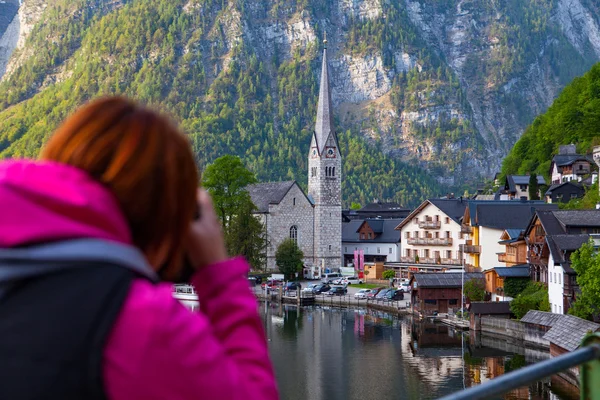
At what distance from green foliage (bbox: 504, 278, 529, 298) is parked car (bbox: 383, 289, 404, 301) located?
1355 cm

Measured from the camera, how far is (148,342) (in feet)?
4.72

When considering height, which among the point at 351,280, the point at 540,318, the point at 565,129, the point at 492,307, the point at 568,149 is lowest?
the point at 540,318

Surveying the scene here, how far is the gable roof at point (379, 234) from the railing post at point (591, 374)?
7846 centimetres

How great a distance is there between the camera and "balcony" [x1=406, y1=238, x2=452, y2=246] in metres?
69.8

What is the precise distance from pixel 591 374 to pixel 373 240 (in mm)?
80588

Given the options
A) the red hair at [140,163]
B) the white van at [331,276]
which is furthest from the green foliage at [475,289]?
the red hair at [140,163]

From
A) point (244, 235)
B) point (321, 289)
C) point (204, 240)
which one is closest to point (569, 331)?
point (204, 240)

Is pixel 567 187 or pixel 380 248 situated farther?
pixel 380 248

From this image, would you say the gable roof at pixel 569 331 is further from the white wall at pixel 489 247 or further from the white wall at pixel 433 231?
the white wall at pixel 433 231

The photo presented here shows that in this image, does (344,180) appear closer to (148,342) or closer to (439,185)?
(439,185)

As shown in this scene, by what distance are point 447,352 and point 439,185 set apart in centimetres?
15629

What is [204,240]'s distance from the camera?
189cm

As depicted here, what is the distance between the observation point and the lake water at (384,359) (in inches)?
1211

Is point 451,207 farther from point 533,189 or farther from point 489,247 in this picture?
point 489,247
